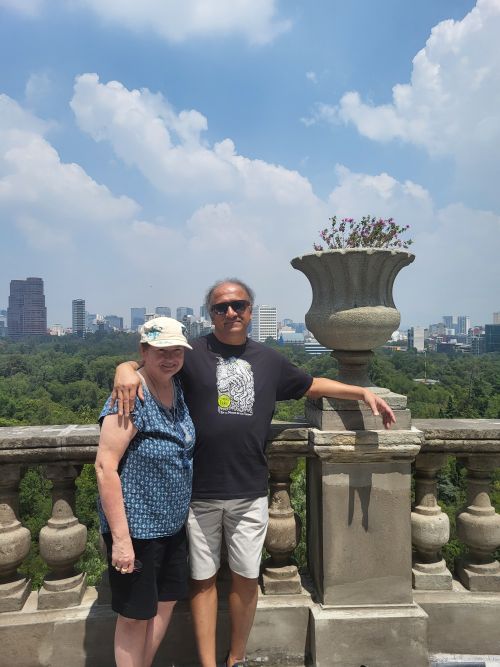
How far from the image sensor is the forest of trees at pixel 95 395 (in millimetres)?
33594

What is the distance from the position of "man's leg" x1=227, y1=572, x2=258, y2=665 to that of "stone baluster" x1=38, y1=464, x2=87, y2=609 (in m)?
1.09

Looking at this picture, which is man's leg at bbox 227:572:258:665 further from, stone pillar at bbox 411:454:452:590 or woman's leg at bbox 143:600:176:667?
stone pillar at bbox 411:454:452:590

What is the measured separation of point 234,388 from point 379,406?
93 cm

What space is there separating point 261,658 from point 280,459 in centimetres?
127

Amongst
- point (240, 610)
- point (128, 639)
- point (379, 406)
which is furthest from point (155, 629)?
point (379, 406)

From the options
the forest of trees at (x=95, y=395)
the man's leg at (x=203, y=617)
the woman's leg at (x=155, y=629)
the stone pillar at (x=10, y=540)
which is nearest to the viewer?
the woman's leg at (x=155, y=629)

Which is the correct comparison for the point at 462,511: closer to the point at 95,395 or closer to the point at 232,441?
the point at 232,441

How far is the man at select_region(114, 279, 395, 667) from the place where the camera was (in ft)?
9.21

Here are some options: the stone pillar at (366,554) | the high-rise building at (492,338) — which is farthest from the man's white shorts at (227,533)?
the high-rise building at (492,338)

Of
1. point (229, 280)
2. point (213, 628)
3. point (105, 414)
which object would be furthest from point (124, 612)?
point (229, 280)

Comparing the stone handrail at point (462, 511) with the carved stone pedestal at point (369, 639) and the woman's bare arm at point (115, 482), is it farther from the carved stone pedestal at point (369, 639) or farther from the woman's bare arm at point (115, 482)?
the woman's bare arm at point (115, 482)

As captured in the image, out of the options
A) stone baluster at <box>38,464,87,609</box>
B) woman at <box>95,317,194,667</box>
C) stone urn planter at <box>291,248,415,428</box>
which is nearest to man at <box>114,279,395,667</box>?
woman at <box>95,317,194,667</box>

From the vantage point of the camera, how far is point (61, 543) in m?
3.25

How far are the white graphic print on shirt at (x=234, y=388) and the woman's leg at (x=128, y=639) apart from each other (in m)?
1.17
